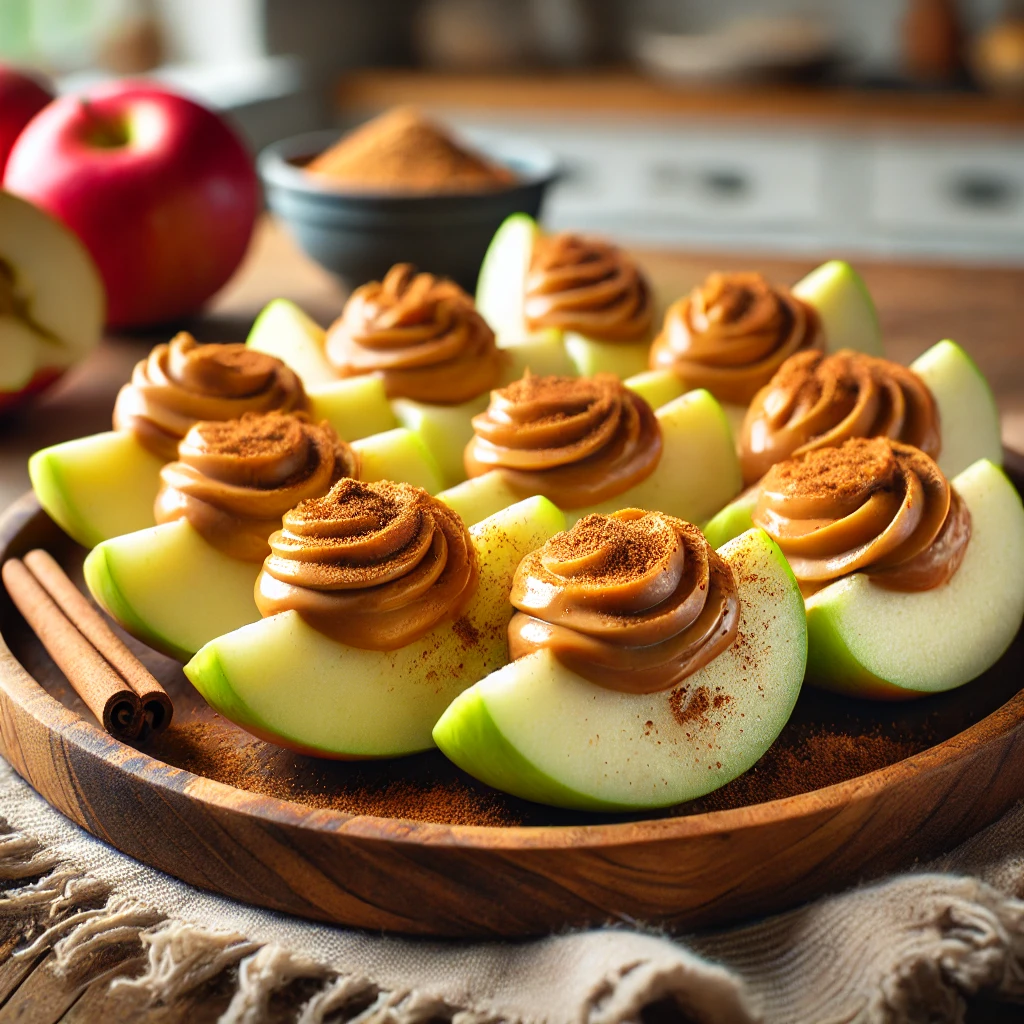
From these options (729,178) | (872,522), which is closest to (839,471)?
(872,522)

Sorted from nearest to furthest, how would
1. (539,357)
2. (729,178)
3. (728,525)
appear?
(728,525) < (539,357) < (729,178)

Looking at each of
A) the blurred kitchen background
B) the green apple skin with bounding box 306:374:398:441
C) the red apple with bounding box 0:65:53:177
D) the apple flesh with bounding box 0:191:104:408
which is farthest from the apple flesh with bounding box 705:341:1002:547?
the blurred kitchen background

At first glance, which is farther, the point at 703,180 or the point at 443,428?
the point at 703,180

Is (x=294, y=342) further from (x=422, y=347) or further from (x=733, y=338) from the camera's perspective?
(x=733, y=338)

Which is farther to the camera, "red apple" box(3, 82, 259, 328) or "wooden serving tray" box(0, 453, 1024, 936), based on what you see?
"red apple" box(3, 82, 259, 328)

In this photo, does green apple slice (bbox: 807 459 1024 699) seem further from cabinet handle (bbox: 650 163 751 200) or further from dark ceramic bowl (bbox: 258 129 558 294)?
cabinet handle (bbox: 650 163 751 200)

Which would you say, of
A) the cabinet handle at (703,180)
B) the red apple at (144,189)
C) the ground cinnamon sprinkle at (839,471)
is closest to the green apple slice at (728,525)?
the ground cinnamon sprinkle at (839,471)
